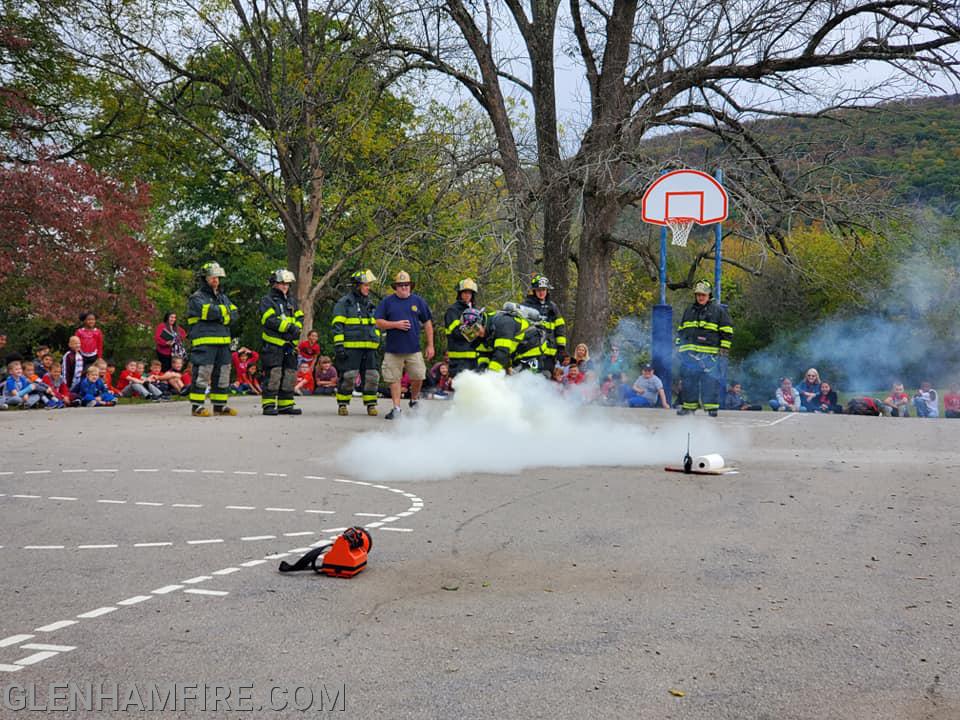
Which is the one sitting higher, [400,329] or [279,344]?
[400,329]

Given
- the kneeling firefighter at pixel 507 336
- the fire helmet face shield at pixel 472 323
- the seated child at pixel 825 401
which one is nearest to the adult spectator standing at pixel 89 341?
the kneeling firefighter at pixel 507 336

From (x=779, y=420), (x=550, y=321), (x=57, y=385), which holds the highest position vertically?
(x=550, y=321)

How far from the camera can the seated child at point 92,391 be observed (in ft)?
65.7

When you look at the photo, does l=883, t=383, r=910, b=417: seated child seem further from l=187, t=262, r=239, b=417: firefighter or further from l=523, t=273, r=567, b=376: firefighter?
l=187, t=262, r=239, b=417: firefighter

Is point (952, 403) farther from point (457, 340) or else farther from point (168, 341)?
point (168, 341)

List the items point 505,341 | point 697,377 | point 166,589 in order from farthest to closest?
point 697,377, point 505,341, point 166,589

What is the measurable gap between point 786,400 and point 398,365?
954 centimetres

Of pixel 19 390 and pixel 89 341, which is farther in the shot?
pixel 89 341

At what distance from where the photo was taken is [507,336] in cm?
1506

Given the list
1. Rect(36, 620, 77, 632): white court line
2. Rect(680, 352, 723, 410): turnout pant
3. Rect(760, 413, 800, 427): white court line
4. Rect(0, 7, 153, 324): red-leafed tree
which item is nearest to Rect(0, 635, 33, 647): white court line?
Rect(36, 620, 77, 632): white court line

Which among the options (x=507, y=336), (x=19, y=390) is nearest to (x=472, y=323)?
(x=507, y=336)

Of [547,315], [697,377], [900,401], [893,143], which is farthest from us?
[893,143]

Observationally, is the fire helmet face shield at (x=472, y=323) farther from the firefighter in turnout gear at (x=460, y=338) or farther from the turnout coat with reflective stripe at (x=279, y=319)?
the turnout coat with reflective stripe at (x=279, y=319)

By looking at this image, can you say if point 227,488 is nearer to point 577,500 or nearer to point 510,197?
point 577,500
